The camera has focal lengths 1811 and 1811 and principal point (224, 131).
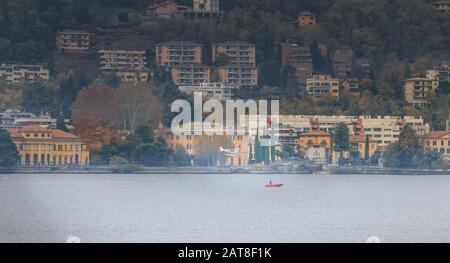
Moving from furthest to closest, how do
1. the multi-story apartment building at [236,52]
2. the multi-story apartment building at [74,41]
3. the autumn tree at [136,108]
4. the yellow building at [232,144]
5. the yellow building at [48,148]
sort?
the multi-story apartment building at [236,52], the multi-story apartment building at [74,41], the autumn tree at [136,108], the yellow building at [232,144], the yellow building at [48,148]

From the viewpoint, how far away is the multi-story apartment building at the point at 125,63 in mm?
76375

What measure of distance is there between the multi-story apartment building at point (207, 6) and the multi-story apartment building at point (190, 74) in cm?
968

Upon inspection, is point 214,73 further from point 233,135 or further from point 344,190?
point 344,190

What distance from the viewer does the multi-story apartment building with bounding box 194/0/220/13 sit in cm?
9106

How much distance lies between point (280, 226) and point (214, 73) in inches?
2245

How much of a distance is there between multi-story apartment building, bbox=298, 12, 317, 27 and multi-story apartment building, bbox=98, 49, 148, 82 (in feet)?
34.5

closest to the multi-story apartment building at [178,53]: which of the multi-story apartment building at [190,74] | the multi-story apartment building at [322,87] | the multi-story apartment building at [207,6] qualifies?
the multi-story apartment building at [190,74]

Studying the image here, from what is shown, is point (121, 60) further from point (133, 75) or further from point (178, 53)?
point (133, 75)

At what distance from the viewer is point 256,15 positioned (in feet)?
292

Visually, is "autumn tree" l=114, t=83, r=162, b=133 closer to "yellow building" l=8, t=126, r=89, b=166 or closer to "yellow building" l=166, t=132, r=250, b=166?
"yellow building" l=166, t=132, r=250, b=166

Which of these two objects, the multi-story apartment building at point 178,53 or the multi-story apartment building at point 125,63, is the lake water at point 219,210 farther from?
the multi-story apartment building at point 178,53

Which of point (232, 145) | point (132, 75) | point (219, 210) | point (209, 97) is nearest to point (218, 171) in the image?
point (232, 145)

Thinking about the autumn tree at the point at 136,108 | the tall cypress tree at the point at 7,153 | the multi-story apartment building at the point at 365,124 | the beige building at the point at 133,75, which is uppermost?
the beige building at the point at 133,75
